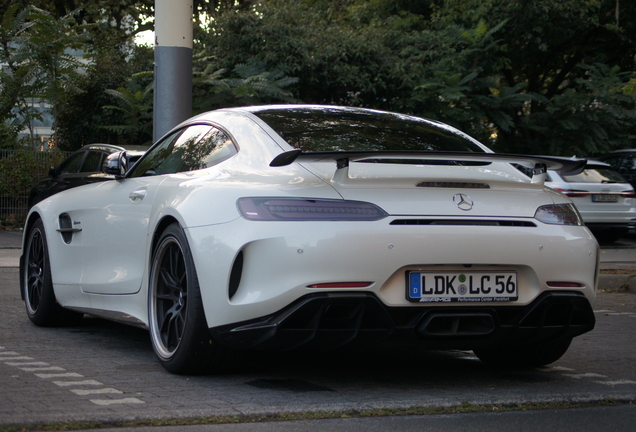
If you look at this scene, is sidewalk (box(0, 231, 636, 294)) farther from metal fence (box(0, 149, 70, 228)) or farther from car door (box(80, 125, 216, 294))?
car door (box(80, 125, 216, 294))

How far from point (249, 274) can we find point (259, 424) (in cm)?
65

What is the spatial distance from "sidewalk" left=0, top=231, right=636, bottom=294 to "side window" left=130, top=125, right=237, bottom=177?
5450 mm

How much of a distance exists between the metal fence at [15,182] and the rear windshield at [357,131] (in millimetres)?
11836

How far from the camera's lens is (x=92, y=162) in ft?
42.5

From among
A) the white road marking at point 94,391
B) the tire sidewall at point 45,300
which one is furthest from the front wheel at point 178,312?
the tire sidewall at point 45,300

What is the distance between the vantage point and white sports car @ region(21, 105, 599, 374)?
361cm

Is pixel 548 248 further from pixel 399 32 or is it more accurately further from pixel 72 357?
pixel 399 32

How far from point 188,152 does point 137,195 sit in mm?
382

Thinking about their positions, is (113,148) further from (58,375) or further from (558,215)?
(558,215)

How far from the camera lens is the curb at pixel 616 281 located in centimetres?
919

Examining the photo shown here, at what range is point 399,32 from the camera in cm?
2122

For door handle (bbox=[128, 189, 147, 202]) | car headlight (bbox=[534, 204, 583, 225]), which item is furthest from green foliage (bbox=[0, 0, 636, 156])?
car headlight (bbox=[534, 204, 583, 225])

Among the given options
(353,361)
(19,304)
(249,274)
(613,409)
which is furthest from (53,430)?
(19,304)

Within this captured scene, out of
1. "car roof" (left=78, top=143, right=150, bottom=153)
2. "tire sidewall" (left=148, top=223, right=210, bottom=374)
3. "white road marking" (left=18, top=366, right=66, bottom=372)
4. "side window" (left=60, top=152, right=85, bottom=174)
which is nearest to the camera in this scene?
"tire sidewall" (left=148, top=223, right=210, bottom=374)
